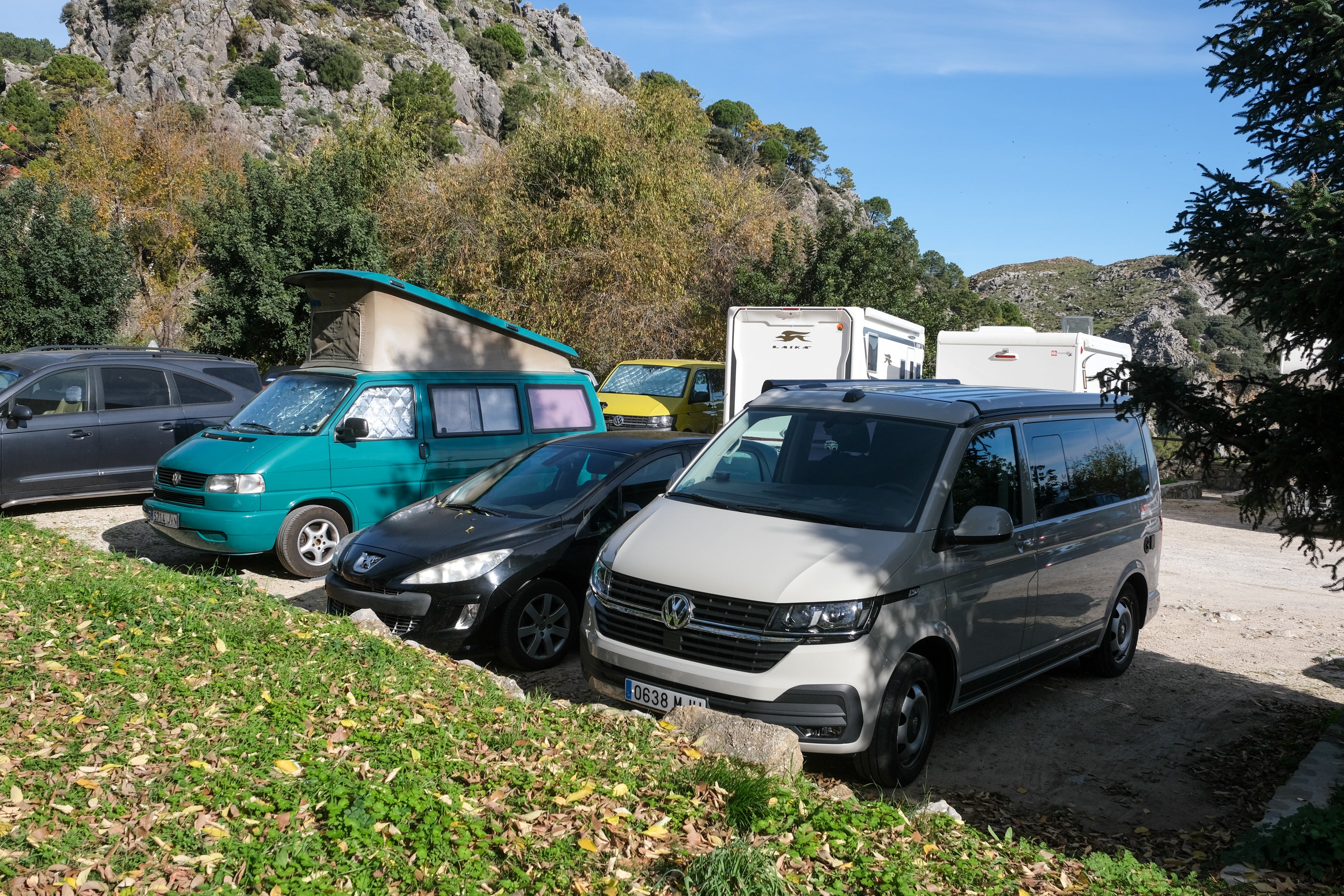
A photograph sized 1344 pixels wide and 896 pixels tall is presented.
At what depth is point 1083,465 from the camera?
6551 millimetres

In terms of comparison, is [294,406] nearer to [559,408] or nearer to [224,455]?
[224,455]

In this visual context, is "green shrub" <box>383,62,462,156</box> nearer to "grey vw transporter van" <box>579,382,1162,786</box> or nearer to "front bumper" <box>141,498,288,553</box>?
"front bumper" <box>141,498,288,553</box>

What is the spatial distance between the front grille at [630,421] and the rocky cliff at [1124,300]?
25954 millimetres

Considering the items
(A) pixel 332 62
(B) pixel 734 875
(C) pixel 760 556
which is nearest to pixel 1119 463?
(C) pixel 760 556

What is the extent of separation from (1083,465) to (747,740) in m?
3.53

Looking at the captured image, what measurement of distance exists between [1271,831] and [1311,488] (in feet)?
4.86

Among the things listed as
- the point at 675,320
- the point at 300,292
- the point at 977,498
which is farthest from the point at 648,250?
the point at 977,498

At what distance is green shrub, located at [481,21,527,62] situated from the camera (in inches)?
3915

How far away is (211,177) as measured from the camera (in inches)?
1149

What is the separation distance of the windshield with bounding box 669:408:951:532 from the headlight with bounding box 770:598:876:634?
603mm

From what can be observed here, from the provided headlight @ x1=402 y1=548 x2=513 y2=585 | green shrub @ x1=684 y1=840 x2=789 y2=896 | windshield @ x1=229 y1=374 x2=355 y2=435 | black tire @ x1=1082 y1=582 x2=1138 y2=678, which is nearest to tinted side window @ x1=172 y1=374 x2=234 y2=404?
windshield @ x1=229 y1=374 x2=355 y2=435

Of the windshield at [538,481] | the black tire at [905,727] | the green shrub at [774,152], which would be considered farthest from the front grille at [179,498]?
the green shrub at [774,152]

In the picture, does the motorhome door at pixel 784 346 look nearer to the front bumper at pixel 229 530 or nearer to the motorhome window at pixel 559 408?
the motorhome window at pixel 559 408

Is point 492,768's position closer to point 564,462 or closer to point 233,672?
point 233,672
